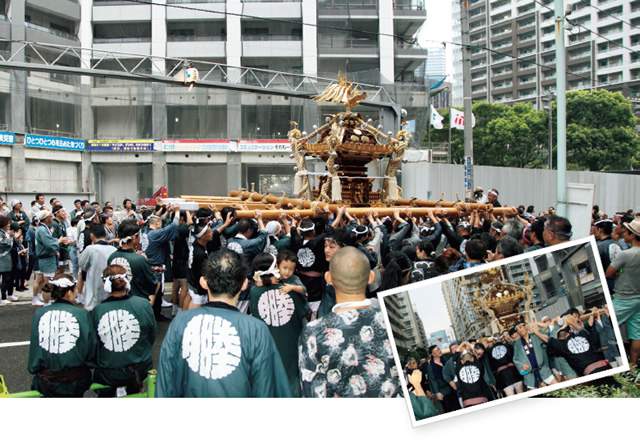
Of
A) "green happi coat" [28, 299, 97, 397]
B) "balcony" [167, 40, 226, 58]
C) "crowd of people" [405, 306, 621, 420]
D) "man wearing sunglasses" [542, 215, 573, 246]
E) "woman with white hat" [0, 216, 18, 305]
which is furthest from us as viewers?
"balcony" [167, 40, 226, 58]

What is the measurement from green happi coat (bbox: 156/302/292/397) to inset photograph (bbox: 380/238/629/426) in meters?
0.71

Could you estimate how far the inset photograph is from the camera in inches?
66.2

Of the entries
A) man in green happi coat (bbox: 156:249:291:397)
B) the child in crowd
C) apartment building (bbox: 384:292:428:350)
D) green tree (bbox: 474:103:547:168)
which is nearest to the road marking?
the child in crowd

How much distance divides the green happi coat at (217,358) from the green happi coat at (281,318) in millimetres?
1459

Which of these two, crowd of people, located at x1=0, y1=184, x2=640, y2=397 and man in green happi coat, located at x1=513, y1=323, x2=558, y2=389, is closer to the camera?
man in green happi coat, located at x1=513, y1=323, x2=558, y2=389

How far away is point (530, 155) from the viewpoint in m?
36.6

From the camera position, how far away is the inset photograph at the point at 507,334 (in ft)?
5.51

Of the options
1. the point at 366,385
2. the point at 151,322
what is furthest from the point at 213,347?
the point at 151,322

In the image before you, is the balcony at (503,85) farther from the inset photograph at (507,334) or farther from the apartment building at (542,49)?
the inset photograph at (507,334)

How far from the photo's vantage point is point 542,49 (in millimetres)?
53719

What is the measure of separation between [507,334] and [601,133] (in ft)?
124

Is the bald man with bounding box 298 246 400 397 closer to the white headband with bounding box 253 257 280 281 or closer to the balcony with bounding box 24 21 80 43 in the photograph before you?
the white headband with bounding box 253 257 280 281

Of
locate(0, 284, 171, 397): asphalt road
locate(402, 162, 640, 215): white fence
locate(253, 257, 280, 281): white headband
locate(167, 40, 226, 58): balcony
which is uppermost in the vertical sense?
locate(167, 40, 226, 58): balcony

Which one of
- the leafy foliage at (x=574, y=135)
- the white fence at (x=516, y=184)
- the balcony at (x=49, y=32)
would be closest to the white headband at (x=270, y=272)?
the white fence at (x=516, y=184)
